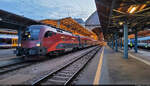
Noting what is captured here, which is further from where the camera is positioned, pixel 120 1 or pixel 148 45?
pixel 148 45

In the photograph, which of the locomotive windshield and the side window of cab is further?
the side window of cab

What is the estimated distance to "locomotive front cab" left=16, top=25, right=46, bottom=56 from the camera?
7.63 m

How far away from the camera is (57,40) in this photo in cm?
1013

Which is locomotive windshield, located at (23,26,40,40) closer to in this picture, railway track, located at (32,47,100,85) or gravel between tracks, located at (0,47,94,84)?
gravel between tracks, located at (0,47,94,84)

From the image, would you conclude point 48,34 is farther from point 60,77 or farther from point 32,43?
point 60,77

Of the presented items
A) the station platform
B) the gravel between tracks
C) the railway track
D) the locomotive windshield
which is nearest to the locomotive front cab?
the locomotive windshield

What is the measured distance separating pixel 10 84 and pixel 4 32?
24636 millimetres

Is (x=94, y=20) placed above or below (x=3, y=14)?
above

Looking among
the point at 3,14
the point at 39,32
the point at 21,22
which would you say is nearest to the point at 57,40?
the point at 39,32

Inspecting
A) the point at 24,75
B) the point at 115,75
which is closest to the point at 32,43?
the point at 24,75

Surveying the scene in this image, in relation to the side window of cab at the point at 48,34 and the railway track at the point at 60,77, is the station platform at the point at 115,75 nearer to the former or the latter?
the railway track at the point at 60,77

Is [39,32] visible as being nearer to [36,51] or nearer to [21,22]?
[36,51]

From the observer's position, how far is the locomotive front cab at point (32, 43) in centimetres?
763

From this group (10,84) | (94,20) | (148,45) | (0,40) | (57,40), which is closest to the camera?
(10,84)
